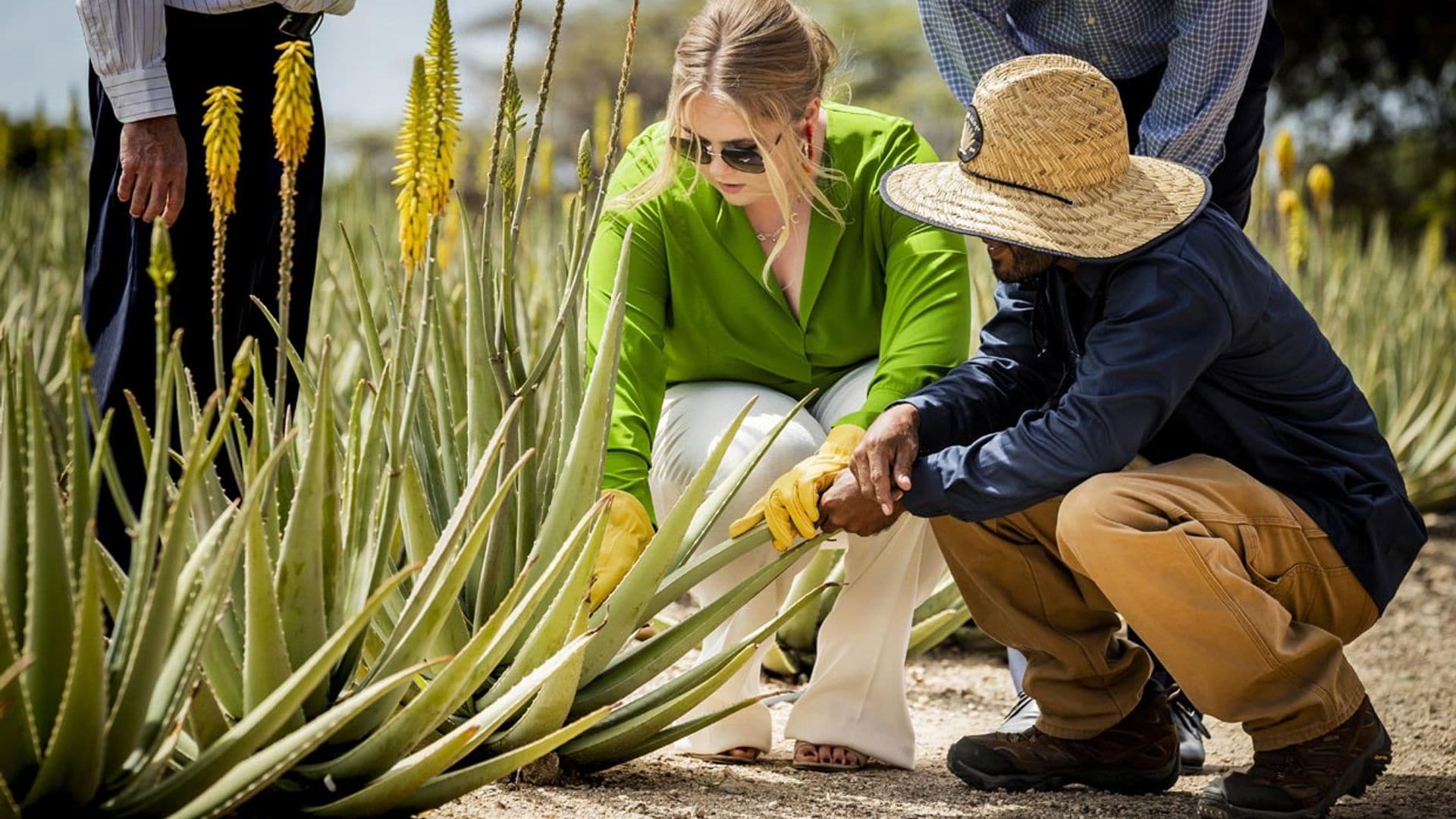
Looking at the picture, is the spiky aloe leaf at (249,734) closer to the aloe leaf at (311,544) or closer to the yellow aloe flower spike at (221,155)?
the aloe leaf at (311,544)

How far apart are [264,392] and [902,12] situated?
850 inches

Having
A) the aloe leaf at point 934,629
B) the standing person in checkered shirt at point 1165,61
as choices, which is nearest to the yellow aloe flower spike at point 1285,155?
the standing person in checkered shirt at point 1165,61

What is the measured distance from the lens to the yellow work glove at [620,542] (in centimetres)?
237

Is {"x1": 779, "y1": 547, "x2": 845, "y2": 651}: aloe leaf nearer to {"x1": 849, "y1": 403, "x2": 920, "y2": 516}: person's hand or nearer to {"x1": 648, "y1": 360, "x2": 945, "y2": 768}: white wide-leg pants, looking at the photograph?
{"x1": 648, "y1": 360, "x2": 945, "y2": 768}: white wide-leg pants

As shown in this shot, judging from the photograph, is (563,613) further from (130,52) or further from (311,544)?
(130,52)

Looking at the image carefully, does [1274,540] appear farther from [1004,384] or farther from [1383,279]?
[1383,279]

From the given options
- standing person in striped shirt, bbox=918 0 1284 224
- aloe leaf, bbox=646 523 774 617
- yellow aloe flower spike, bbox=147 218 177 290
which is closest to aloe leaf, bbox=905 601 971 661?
aloe leaf, bbox=646 523 774 617

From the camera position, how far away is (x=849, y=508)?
230 cm

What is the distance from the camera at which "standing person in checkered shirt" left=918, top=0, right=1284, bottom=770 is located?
272 centimetres

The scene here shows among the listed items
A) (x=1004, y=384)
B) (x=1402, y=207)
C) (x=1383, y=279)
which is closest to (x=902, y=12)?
(x=1402, y=207)

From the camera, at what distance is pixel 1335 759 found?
220 cm

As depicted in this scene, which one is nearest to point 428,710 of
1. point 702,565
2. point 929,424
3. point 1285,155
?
point 702,565

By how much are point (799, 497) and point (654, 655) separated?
0.32 m

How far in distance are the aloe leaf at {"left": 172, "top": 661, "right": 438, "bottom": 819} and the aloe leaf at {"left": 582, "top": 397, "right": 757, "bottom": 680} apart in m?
0.59
